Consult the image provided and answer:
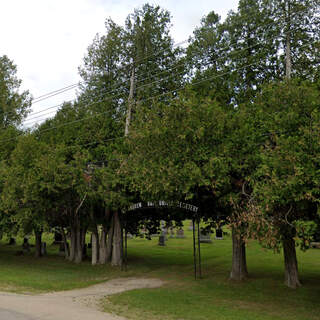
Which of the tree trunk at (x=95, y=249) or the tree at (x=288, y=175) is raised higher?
the tree at (x=288, y=175)

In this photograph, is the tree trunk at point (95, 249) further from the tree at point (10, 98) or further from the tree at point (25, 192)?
the tree at point (10, 98)

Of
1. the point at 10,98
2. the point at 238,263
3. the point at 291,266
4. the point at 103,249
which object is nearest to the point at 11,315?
the point at 238,263

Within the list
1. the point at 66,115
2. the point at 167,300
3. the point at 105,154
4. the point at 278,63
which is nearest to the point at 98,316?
the point at 167,300

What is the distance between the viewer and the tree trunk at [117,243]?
21.7 meters

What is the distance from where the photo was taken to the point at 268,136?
13.2m

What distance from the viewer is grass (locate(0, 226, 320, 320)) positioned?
1124 cm

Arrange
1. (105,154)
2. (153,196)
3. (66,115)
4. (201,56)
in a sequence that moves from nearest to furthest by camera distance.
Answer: (153,196) < (105,154) < (201,56) < (66,115)

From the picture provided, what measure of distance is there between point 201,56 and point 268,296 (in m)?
18.8

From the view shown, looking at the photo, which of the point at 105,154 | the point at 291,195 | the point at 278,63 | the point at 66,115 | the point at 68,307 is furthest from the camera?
the point at 66,115

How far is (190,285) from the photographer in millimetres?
15750

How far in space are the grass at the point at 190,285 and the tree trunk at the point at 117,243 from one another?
0.69 metres

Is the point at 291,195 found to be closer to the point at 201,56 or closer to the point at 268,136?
the point at 268,136

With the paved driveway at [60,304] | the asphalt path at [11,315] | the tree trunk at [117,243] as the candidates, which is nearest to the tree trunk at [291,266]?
the paved driveway at [60,304]

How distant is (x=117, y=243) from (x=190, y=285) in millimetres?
7144
